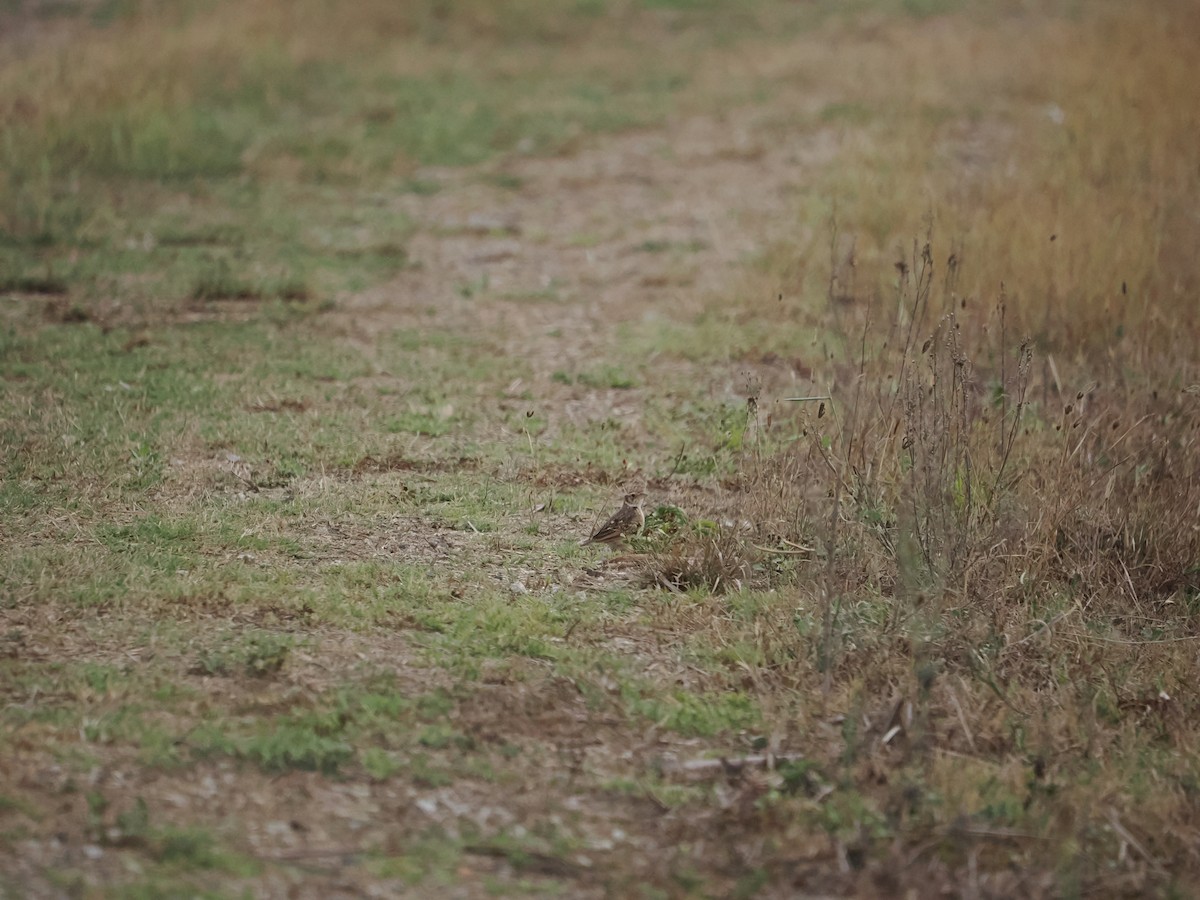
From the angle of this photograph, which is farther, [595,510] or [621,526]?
[595,510]

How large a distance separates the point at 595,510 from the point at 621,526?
0.29 meters

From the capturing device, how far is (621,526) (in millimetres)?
4469

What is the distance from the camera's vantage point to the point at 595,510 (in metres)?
4.74

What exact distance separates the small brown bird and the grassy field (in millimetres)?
67

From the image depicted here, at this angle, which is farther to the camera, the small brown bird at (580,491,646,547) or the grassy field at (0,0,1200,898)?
the small brown bird at (580,491,646,547)

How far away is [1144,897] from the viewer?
294 centimetres

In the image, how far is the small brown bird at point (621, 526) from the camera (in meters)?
4.46

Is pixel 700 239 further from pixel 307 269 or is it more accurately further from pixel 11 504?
pixel 11 504

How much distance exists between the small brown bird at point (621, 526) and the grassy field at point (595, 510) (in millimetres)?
67

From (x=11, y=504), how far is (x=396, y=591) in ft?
4.63

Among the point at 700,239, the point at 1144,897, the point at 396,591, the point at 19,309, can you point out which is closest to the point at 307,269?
the point at 19,309

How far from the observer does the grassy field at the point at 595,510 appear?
10.0ft

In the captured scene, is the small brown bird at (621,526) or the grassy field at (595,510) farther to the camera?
the small brown bird at (621,526)

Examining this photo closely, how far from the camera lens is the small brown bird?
176 inches
